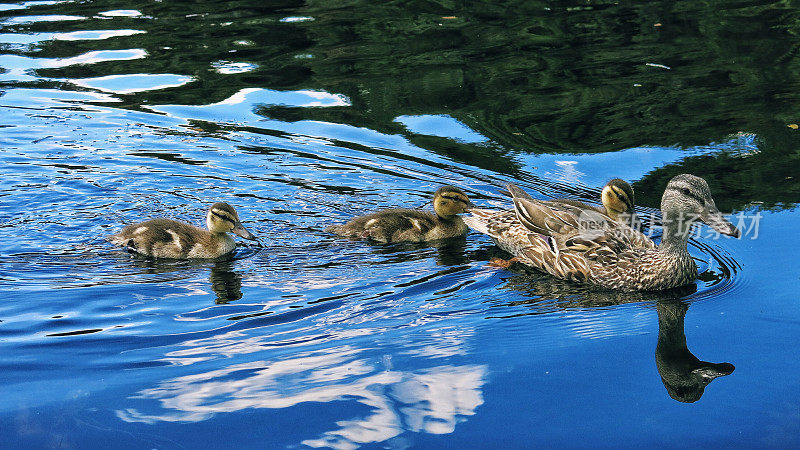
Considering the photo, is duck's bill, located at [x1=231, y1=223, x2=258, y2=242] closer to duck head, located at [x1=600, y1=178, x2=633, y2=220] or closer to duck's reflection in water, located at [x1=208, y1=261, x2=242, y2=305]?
duck's reflection in water, located at [x1=208, y1=261, x2=242, y2=305]

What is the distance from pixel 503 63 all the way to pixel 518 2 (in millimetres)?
2396

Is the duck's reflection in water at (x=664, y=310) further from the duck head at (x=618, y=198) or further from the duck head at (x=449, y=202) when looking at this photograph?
the duck head at (x=449, y=202)

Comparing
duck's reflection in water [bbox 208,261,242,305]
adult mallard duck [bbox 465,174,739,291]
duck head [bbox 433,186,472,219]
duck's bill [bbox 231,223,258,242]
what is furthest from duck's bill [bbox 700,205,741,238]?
duck's bill [bbox 231,223,258,242]

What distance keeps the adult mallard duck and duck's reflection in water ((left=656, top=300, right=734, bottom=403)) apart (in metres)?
0.64

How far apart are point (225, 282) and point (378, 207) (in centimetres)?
158

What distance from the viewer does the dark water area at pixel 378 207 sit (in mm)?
4098

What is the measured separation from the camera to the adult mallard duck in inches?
210

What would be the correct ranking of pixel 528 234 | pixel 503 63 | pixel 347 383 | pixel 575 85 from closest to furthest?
pixel 347 383
pixel 528 234
pixel 575 85
pixel 503 63

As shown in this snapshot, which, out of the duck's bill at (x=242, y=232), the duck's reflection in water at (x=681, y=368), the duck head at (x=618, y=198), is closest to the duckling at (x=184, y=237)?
the duck's bill at (x=242, y=232)

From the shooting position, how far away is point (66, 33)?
458 inches

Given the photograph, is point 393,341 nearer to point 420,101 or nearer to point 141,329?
point 141,329

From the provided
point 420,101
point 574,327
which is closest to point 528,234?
point 574,327

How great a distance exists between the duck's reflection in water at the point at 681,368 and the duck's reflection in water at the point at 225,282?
2335 millimetres

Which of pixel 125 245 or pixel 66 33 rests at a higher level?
pixel 66 33
